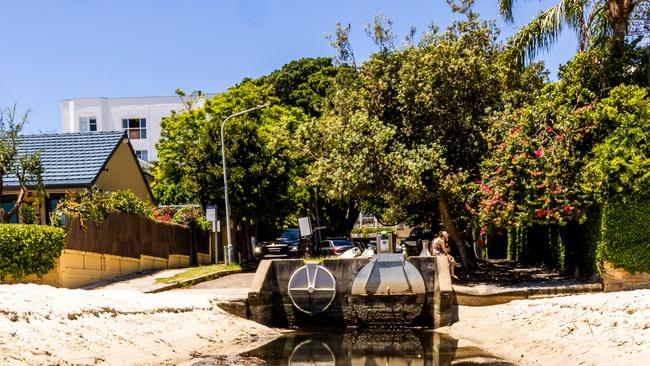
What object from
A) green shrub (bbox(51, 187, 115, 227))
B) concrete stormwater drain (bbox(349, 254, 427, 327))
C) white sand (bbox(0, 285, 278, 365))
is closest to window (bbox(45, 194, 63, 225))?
green shrub (bbox(51, 187, 115, 227))

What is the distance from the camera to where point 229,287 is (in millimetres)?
26719

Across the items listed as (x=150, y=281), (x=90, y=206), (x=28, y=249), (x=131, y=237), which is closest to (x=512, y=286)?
(x=150, y=281)

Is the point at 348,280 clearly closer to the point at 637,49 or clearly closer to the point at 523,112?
the point at 523,112

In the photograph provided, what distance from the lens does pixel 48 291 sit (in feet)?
54.5

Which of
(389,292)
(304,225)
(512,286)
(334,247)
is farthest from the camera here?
(334,247)

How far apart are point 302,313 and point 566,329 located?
10.2 metres

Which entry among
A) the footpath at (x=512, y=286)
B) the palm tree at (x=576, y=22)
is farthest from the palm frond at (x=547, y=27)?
the footpath at (x=512, y=286)

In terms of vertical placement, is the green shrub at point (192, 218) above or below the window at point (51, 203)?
below

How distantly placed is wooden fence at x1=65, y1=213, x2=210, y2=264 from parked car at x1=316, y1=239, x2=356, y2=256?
6094 millimetres

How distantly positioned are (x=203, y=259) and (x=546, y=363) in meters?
28.6

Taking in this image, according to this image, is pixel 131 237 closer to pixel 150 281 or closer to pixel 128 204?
pixel 128 204

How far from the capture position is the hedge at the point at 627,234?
2059cm

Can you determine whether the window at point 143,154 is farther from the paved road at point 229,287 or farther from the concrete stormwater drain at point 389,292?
the concrete stormwater drain at point 389,292

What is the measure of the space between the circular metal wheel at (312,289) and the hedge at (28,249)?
270 inches
